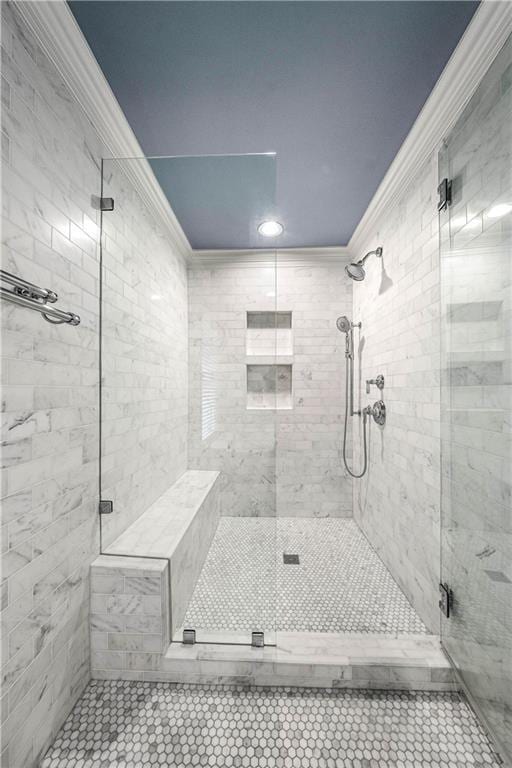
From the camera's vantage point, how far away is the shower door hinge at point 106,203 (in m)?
1.42

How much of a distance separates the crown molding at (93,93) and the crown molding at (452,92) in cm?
130

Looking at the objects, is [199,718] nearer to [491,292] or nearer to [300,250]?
[491,292]

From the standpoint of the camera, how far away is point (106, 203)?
1442 millimetres

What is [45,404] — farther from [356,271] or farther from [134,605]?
[356,271]

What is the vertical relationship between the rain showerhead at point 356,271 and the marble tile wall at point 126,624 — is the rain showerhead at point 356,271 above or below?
above

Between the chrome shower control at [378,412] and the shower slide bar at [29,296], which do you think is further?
the chrome shower control at [378,412]

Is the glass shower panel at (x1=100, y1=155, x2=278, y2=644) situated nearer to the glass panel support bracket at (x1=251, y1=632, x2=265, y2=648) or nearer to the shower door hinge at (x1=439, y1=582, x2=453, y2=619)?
the glass panel support bracket at (x1=251, y1=632, x2=265, y2=648)

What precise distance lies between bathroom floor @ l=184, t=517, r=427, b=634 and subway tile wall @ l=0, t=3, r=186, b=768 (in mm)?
566

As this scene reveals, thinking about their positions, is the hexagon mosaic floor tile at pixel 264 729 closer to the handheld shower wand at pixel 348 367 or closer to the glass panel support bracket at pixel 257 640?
the glass panel support bracket at pixel 257 640

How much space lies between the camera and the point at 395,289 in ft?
6.39

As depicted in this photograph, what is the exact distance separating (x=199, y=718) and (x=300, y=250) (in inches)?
120

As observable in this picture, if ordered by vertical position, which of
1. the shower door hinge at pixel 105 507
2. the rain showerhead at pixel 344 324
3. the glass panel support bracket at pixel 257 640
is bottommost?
the glass panel support bracket at pixel 257 640

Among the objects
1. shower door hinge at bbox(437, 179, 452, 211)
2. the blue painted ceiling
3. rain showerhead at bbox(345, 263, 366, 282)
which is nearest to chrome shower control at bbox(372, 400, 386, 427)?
rain showerhead at bbox(345, 263, 366, 282)

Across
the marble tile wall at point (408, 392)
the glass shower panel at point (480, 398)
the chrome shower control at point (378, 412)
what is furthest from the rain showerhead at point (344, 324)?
the glass shower panel at point (480, 398)
